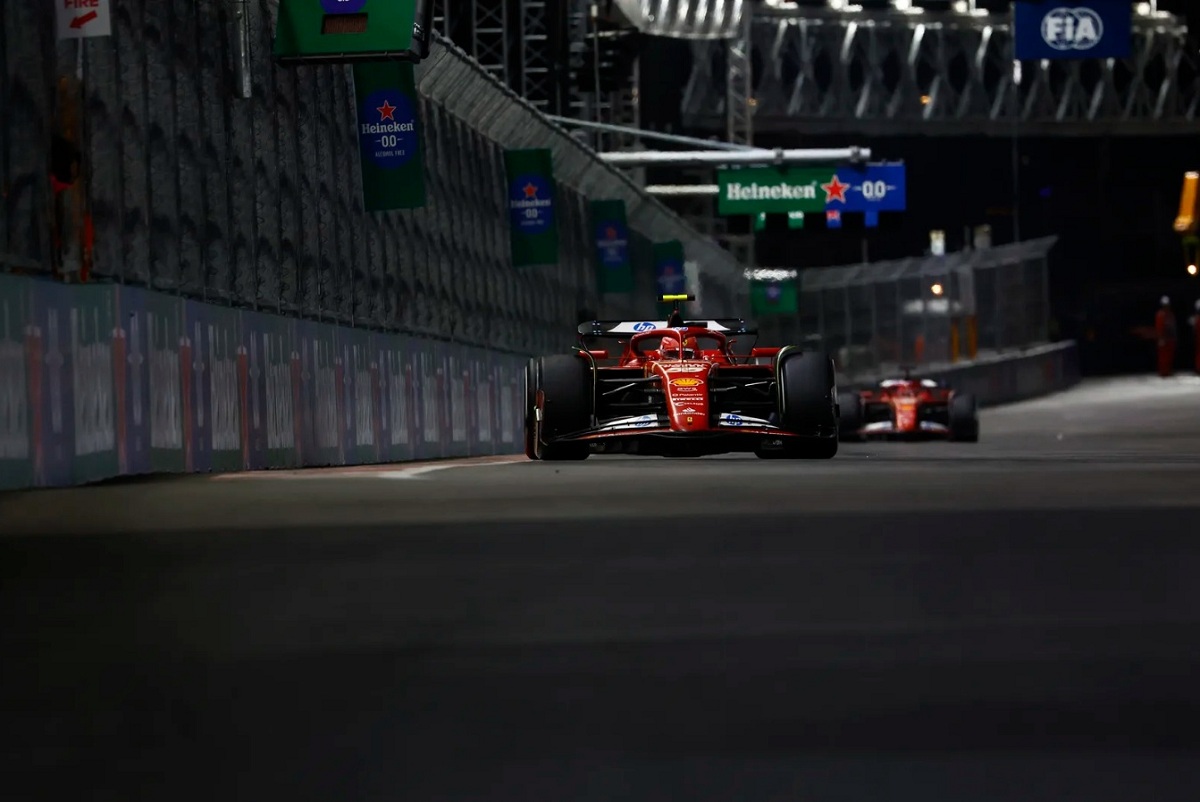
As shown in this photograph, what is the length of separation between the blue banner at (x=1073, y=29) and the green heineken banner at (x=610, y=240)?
361 inches

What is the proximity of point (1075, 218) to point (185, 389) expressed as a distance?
7796 centimetres

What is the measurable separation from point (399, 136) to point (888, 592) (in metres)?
18.8

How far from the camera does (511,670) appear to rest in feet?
19.6

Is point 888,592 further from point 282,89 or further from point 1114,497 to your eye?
point 282,89

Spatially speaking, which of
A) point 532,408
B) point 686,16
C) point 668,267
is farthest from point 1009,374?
point 532,408

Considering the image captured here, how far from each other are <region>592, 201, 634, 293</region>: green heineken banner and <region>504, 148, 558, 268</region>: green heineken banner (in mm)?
8826

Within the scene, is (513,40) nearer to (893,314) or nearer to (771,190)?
(771,190)

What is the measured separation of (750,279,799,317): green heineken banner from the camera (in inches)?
2379

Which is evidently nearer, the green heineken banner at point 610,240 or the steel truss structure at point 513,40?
the green heineken banner at point 610,240

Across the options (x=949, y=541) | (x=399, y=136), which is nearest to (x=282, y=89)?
(x=399, y=136)

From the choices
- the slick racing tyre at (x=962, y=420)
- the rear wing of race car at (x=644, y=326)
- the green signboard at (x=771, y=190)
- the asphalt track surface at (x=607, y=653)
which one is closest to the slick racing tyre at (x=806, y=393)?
the rear wing of race car at (x=644, y=326)

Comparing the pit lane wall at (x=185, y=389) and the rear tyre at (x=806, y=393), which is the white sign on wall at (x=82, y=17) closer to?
the pit lane wall at (x=185, y=389)

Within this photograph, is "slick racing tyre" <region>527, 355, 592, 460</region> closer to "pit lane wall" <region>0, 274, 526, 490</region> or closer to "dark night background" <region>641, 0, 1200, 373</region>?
"pit lane wall" <region>0, 274, 526, 490</region>

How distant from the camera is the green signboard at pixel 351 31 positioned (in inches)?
854
